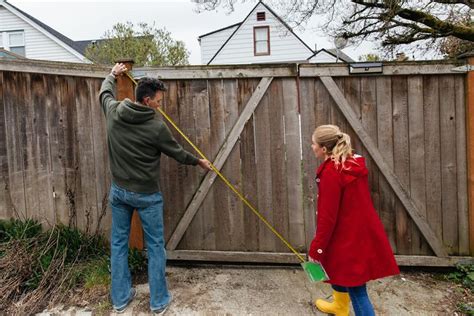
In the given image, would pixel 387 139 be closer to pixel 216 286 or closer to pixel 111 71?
pixel 216 286

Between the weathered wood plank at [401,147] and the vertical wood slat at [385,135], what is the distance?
0.04 m

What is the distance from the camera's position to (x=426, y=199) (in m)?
3.43

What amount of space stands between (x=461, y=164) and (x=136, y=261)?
312 cm

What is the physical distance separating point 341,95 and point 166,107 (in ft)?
5.42

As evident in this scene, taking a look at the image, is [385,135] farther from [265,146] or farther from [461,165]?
[265,146]

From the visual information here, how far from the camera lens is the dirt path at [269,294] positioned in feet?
9.66

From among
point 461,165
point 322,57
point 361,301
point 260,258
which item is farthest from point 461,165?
point 322,57

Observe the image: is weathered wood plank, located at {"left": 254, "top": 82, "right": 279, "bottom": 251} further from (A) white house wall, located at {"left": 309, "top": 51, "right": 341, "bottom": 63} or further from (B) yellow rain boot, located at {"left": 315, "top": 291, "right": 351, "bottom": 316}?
(A) white house wall, located at {"left": 309, "top": 51, "right": 341, "bottom": 63}

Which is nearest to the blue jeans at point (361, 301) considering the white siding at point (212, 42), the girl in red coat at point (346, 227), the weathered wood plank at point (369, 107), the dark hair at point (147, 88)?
the girl in red coat at point (346, 227)

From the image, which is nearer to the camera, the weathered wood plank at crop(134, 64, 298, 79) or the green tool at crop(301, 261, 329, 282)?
the green tool at crop(301, 261, 329, 282)

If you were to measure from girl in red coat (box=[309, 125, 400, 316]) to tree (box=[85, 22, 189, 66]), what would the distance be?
52.9 ft

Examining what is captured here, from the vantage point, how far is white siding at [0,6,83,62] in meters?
20.1

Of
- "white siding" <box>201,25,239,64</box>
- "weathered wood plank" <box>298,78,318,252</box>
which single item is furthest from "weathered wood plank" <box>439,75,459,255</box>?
"white siding" <box>201,25,239,64</box>

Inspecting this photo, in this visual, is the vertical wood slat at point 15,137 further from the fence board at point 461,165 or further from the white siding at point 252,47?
the white siding at point 252,47
